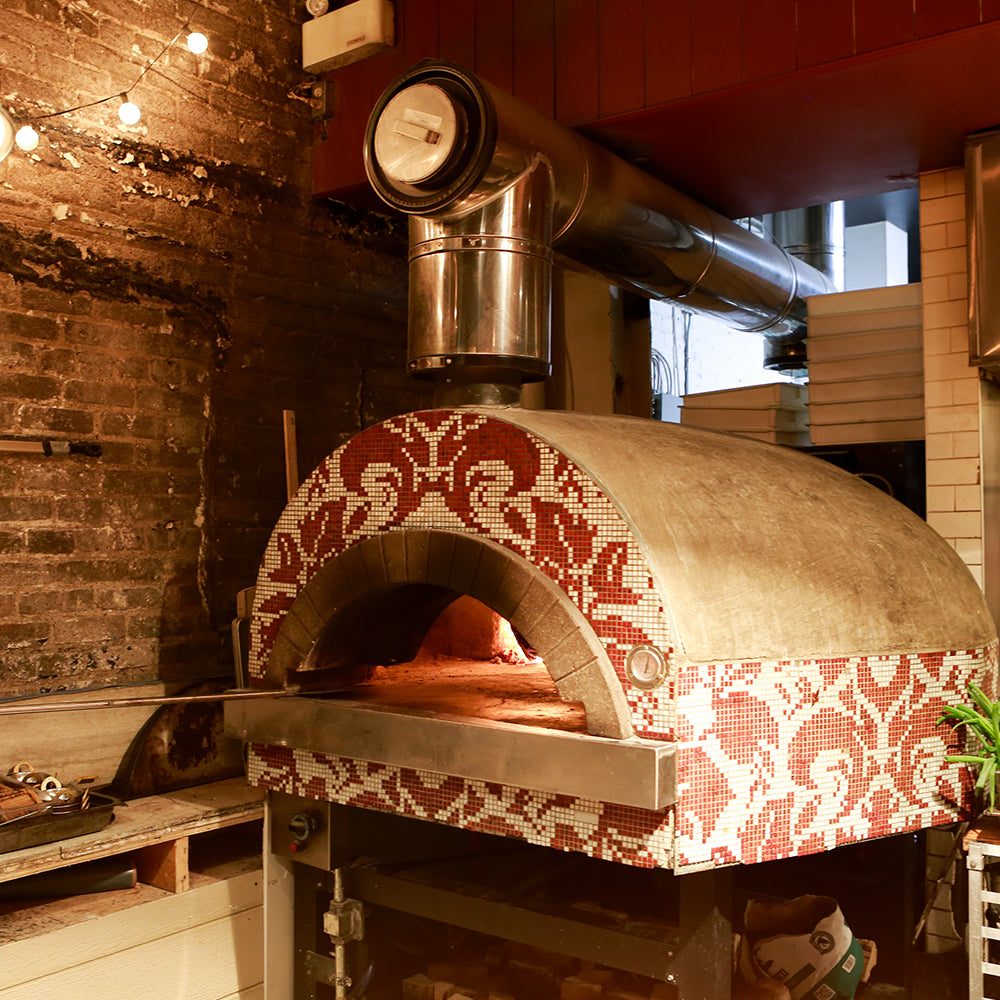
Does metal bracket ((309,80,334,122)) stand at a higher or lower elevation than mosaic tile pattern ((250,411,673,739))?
higher

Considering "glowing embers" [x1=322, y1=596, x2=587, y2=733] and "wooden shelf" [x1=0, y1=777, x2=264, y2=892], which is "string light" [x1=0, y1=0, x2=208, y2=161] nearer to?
"glowing embers" [x1=322, y1=596, x2=587, y2=733]

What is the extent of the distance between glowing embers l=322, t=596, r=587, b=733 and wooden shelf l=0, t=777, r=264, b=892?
1.88 feet

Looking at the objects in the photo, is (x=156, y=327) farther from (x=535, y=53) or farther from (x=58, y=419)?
(x=535, y=53)

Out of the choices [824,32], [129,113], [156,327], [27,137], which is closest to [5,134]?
[27,137]

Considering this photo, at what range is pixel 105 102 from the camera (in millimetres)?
3000

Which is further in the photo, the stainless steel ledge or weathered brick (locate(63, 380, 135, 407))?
weathered brick (locate(63, 380, 135, 407))

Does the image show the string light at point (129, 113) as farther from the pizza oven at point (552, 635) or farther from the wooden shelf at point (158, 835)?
the wooden shelf at point (158, 835)

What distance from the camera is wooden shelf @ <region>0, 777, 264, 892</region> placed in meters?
2.40

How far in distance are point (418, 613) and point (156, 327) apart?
4.03 feet

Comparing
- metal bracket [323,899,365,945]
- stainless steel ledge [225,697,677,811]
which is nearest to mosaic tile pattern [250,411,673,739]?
stainless steel ledge [225,697,677,811]

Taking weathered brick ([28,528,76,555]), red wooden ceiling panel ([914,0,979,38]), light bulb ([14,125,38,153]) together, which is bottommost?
weathered brick ([28,528,76,555])


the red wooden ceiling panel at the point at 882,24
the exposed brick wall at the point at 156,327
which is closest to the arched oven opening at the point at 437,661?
the exposed brick wall at the point at 156,327

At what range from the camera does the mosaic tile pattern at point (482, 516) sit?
194 centimetres

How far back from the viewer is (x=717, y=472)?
2.32 meters
